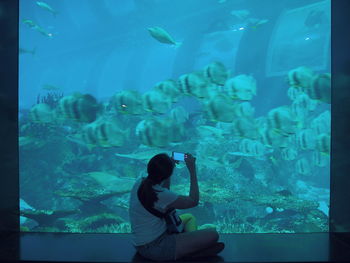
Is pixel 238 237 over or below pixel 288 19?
below

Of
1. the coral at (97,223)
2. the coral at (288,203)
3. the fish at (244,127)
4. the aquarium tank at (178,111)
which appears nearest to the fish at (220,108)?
the aquarium tank at (178,111)

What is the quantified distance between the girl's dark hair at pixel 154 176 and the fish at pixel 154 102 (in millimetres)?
2128

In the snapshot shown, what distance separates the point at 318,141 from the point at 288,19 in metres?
6.68

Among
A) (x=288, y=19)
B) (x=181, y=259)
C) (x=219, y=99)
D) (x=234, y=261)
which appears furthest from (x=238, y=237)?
(x=288, y=19)

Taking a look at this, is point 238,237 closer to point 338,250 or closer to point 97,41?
point 338,250

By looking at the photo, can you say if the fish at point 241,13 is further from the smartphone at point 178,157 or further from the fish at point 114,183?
the smartphone at point 178,157

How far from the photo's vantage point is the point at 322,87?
382 centimetres

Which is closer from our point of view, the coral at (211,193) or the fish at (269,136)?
the fish at (269,136)

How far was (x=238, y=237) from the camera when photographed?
3.17 m

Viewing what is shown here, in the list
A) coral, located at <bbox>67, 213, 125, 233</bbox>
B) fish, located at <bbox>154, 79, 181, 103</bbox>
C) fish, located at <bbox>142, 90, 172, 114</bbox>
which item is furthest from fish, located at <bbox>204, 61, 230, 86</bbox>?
coral, located at <bbox>67, 213, 125, 233</bbox>

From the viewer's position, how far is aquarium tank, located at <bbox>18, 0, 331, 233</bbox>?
4.36m

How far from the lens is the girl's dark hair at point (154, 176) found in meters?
2.21

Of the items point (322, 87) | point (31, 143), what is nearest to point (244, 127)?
point (322, 87)

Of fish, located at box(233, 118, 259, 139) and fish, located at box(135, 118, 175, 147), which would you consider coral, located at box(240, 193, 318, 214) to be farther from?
fish, located at box(135, 118, 175, 147)
